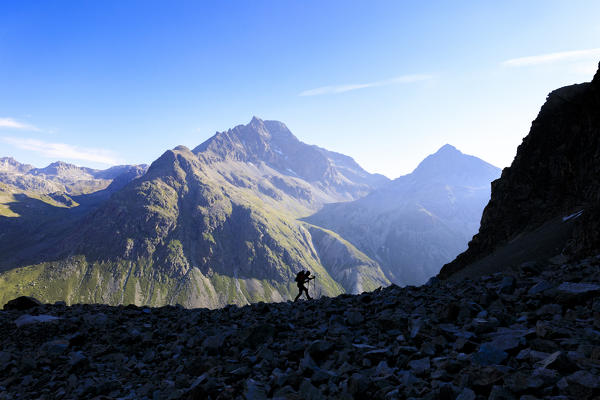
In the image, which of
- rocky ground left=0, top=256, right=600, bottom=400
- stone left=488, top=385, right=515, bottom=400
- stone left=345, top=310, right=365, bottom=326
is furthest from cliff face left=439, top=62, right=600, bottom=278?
stone left=488, top=385, right=515, bottom=400

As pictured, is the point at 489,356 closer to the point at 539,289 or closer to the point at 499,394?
the point at 499,394

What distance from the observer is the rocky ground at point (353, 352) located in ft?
18.1

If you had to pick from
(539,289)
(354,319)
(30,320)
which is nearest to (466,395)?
(539,289)

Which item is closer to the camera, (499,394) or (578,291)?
(499,394)

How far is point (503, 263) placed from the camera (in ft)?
78.3

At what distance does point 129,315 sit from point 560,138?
43.0 metres

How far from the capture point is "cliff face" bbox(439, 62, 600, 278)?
2866 centimetres

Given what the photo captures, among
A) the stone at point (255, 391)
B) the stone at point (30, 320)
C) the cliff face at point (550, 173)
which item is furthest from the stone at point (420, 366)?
the cliff face at point (550, 173)

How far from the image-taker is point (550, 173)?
33.2m

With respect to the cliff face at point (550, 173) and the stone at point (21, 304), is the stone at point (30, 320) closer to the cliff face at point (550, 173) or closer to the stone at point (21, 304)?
the stone at point (21, 304)

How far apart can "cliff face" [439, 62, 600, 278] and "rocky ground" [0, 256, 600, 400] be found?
20.5 meters

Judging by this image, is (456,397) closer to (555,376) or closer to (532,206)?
(555,376)

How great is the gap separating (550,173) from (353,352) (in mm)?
35659

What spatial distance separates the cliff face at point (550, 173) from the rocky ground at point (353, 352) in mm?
20515
